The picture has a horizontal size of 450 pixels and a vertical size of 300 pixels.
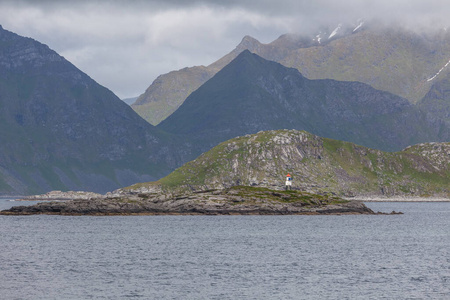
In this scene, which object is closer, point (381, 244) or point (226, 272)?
point (226, 272)

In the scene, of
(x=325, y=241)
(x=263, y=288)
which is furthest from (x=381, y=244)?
(x=263, y=288)

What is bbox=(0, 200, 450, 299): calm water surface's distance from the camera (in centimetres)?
9000

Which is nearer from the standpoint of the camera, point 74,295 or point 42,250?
point 74,295

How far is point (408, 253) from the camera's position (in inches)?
5428

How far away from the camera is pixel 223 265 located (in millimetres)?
117438

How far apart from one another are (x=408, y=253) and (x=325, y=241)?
30.1m

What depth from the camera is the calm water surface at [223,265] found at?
90.0 meters

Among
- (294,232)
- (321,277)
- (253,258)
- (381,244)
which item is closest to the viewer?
(321,277)

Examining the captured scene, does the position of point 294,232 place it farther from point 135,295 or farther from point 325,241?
point 135,295

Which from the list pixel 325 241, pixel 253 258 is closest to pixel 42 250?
pixel 253 258

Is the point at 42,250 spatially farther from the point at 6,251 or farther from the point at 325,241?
the point at 325,241

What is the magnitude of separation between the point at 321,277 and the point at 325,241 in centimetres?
6223

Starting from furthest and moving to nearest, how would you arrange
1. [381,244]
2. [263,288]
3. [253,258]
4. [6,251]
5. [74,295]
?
[381,244]
[6,251]
[253,258]
[263,288]
[74,295]

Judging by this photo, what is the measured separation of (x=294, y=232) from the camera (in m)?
191
